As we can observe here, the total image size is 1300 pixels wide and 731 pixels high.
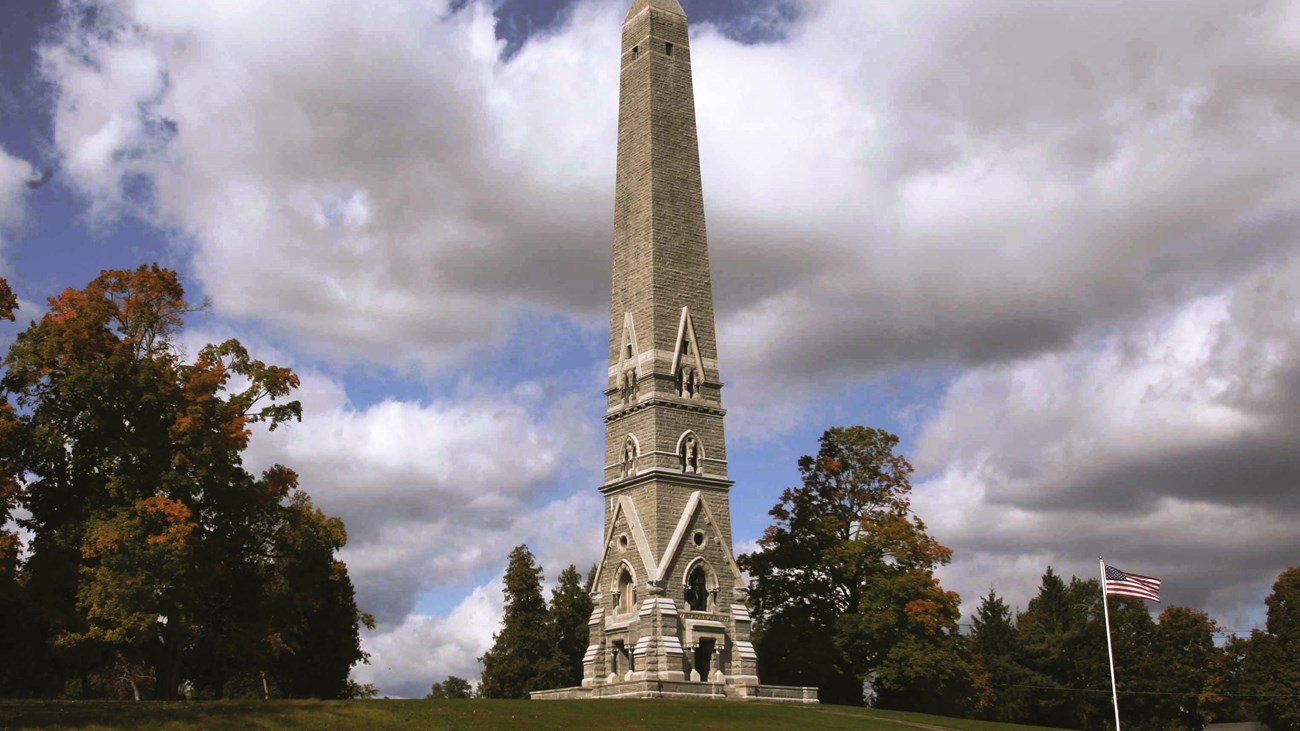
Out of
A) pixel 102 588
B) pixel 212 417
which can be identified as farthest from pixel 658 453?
pixel 102 588

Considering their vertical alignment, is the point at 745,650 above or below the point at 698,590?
below

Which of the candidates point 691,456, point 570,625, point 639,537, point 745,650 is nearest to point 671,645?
point 745,650

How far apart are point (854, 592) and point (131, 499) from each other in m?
30.8

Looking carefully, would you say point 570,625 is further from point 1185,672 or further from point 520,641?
point 1185,672

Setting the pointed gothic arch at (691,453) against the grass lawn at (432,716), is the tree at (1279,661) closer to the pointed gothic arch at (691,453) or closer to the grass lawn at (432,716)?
the grass lawn at (432,716)

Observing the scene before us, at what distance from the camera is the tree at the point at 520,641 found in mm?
69000

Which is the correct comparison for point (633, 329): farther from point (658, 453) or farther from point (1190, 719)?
point (1190, 719)

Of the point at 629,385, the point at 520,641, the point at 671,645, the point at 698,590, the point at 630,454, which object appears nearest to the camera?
the point at 671,645

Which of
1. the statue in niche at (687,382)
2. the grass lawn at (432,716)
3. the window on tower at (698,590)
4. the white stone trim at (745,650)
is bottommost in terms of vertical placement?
the grass lawn at (432,716)

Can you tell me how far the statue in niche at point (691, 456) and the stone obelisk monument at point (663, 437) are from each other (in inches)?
2.0

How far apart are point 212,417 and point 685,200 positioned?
21666mm

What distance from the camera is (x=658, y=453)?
169ft

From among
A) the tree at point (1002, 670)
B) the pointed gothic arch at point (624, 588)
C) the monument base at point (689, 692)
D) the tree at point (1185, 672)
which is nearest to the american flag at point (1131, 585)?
the monument base at point (689, 692)

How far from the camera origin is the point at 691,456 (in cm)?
5294
